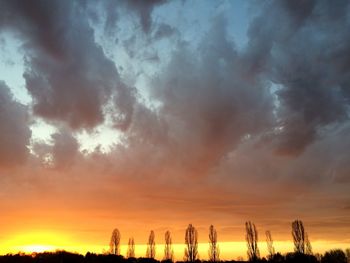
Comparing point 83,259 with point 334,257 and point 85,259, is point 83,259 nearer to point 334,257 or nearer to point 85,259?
point 85,259

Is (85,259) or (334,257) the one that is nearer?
(85,259)

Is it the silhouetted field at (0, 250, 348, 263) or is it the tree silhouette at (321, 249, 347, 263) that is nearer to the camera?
the silhouetted field at (0, 250, 348, 263)

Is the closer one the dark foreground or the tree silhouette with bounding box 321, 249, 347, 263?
the dark foreground

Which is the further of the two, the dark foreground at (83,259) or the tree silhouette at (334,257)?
the tree silhouette at (334,257)

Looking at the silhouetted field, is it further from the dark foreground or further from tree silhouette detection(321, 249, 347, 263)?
tree silhouette detection(321, 249, 347, 263)

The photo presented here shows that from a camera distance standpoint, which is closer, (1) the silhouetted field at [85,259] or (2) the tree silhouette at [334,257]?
(1) the silhouetted field at [85,259]

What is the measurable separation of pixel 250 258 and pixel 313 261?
20.7 meters

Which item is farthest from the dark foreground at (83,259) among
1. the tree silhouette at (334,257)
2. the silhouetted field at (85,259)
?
the tree silhouette at (334,257)

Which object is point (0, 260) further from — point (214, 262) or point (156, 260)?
point (214, 262)

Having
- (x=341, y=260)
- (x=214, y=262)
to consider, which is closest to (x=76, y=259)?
(x=214, y=262)

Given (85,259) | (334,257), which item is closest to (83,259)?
(85,259)

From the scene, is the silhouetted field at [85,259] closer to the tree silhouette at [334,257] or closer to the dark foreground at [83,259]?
the dark foreground at [83,259]

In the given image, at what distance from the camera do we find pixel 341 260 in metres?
169

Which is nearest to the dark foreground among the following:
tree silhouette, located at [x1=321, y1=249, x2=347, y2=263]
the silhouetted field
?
the silhouetted field
